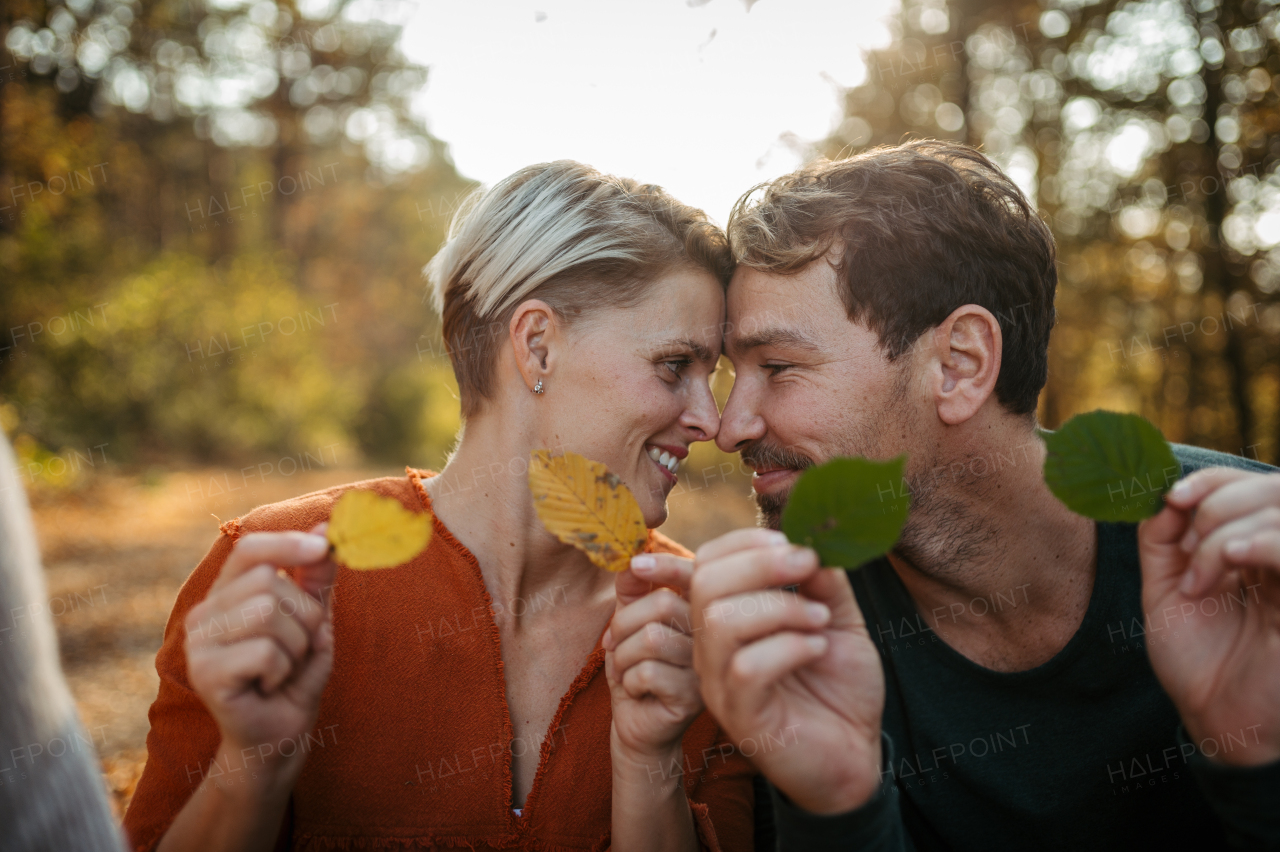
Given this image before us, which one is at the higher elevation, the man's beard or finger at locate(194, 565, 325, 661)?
finger at locate(194, 565, 325, 661)

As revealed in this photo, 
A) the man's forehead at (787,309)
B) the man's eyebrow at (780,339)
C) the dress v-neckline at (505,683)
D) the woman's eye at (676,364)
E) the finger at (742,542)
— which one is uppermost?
the man's forehead at (787,309)

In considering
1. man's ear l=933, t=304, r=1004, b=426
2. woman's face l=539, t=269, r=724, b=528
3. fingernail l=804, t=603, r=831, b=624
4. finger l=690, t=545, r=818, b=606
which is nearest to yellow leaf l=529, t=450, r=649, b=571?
finger l=690, t=545, r=818, b=606

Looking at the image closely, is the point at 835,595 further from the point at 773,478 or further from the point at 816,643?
the point at 773,478

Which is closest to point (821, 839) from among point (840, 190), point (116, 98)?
point (840, 190)

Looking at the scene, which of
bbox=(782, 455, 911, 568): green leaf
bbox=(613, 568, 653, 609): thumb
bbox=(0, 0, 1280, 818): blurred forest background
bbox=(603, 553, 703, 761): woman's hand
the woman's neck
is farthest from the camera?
bbox=(0, 0, 1280, 818): blurred forest background

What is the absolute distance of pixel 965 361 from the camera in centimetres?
249

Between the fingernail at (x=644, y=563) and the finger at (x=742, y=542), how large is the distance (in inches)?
8.3

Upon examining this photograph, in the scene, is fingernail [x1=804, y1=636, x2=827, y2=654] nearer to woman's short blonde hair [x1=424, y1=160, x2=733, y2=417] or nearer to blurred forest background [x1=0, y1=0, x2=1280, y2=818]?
woman's short blonde hair [x1=424, y1=160, x2=733, y2=417]

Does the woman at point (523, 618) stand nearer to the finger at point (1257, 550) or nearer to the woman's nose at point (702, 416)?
the woman's nose at point (702, 416)

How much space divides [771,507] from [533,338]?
99 cm

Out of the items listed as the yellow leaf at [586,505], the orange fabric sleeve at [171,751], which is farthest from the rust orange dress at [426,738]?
the yellow leaf at [586,505]

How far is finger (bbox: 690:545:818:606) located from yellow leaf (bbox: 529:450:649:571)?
28 cm

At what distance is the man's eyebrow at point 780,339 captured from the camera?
8.00ft

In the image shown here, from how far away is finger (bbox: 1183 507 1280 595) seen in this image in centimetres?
129
